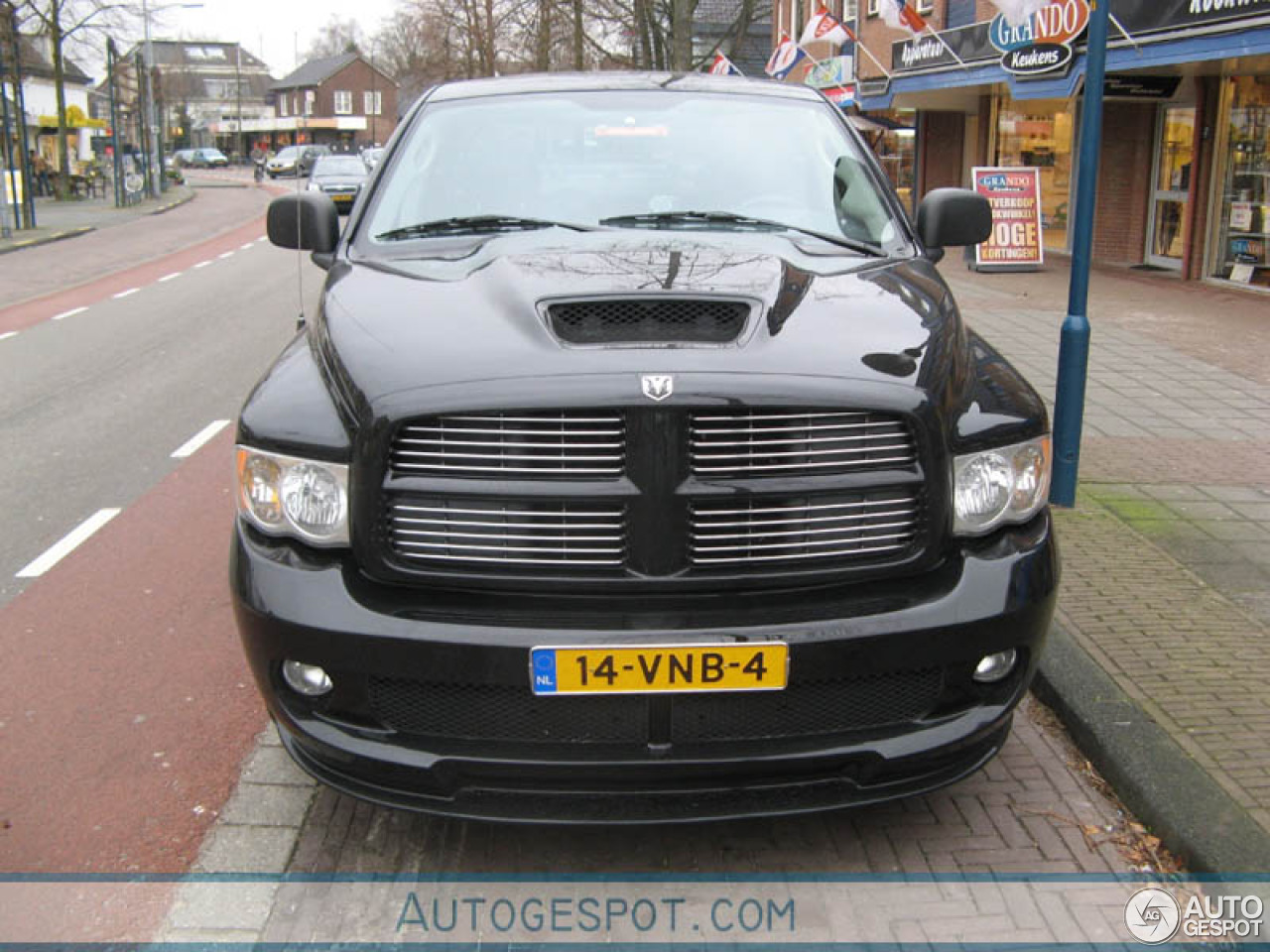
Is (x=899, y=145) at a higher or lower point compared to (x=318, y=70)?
lower

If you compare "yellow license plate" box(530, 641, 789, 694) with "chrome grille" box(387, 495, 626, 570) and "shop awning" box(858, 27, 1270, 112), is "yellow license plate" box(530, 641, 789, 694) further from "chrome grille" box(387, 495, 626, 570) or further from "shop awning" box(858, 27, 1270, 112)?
"shop awning" box(858, 27, 1270, 112)

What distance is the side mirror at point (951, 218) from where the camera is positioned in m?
4.13

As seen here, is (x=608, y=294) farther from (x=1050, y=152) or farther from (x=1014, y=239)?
(x=1050, y=152)

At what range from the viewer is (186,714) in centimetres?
405

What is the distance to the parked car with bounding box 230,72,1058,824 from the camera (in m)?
2.72

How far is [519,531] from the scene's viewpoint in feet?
9.08

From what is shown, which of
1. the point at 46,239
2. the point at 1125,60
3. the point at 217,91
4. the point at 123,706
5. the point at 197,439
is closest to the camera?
the point at 123,706

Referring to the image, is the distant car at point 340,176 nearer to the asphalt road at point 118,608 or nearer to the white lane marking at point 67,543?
the asphalt road at point 118,608

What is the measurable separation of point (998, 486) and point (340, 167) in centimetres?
3323

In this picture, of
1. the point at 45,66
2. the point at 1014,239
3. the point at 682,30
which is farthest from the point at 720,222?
the point at 45,66

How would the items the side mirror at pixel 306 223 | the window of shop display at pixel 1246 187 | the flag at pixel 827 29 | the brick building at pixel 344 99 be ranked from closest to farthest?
1. the side mirror at pixel 306 223
2. the window of shop display at pixel 1246 187
3. the flag at pixel 827 29
4. the brick building at pixel 344 99

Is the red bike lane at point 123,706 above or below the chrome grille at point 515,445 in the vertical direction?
below

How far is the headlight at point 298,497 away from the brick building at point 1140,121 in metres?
12.5

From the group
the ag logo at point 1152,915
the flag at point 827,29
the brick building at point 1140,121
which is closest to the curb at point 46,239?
the flag at point 827,29
